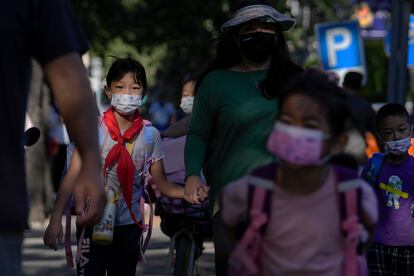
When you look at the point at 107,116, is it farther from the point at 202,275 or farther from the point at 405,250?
the point at 202,275

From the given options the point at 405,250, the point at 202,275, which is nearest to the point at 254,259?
the point at 405,250

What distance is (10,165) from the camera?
404 cm

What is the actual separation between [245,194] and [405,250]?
12.4 feet

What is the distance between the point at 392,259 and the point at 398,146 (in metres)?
0.73

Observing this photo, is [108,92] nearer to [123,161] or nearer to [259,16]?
[123,161]

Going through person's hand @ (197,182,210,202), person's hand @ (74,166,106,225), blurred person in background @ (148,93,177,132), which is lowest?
blurred person in background @ (148,93,177,132)

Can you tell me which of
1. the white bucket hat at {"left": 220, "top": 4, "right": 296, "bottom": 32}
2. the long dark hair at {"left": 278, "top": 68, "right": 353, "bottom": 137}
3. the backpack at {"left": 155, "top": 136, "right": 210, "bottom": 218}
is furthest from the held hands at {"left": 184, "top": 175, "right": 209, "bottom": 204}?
the backpack at {"left": 155, "top": 136, "right": 210, "bottom": 218}

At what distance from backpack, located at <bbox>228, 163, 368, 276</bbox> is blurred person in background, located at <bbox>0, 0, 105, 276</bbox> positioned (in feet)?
1.97

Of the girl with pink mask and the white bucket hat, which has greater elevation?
the white bucket hat

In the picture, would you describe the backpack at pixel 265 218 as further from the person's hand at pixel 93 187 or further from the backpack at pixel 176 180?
the backpack at pixel 176 180

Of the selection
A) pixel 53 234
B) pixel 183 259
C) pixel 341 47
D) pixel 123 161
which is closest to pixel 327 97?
pixel 53 234

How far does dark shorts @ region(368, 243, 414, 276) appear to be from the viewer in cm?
808

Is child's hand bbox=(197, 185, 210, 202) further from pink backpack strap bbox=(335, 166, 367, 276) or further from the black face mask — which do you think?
pink backpack strap bbox=(335, 166, 367, 276)

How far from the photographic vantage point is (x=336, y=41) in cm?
1767
